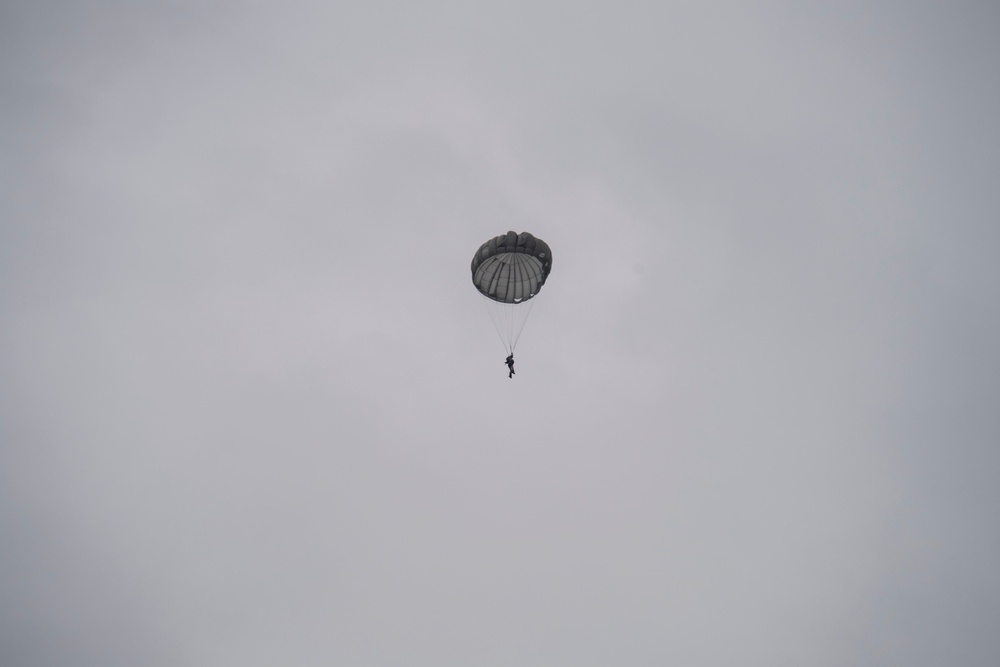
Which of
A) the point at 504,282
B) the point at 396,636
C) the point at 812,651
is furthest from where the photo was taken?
the point at 812,651

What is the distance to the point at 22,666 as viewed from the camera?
98.9 metres

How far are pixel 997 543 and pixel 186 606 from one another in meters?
145

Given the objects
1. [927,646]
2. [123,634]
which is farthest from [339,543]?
[927,646]

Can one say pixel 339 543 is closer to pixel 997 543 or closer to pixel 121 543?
pixel 121 543

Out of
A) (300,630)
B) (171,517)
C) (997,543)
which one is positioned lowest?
(300,630)

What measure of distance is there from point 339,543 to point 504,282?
65.2 metres

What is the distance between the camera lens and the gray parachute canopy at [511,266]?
1453 inches

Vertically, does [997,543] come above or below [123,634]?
above

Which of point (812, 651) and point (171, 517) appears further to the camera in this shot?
point (812, 651)

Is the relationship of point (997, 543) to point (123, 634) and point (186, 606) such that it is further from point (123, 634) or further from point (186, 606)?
point (123, 634)

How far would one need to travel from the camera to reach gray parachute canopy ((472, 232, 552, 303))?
1453 inches

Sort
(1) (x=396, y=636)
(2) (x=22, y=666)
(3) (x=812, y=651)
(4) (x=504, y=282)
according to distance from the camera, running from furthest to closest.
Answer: (3) (x=812, y=651)
(2) (x=22, y=666)
(1) (x=396, y=636)
(4) (x=504, y=282)

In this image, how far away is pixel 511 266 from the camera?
37875 millimetres

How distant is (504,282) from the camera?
38.7 metres
